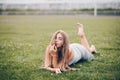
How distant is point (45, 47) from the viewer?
3193mm

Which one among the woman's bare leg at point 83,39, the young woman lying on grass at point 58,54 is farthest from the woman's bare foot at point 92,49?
the young woman lying on grass at point 58,54

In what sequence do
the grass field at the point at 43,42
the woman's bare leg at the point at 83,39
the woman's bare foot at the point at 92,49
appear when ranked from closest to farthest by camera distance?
the grass field at the point at 43,42
the woman's bare leg at the point at 83,39
the woman's bare foot at the point at 92,49

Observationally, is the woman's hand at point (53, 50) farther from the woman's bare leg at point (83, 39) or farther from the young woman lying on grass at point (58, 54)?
the woman's bare leg at point (83, 39)

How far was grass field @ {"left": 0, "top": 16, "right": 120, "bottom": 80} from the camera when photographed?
299 cm

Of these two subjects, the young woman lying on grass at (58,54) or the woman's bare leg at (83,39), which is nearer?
the young woman lying on grass at (58,54)

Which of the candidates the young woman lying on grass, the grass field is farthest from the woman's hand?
the grass field

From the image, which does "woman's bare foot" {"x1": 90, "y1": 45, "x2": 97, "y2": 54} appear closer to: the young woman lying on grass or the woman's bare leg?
the woman's bare leg

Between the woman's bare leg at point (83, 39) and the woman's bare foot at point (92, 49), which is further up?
the woman's bare leg at point (83, 39)

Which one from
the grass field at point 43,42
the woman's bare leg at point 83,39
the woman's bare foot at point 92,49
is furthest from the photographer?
Result: the woman's bare foot at point 92,49

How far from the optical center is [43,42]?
3293mm

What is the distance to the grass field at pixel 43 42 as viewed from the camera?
2.99 metres

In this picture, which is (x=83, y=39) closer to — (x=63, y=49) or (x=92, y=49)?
(x=92, y=49)

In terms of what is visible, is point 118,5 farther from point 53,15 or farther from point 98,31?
point 53,15

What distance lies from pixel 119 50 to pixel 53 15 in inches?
25.8
